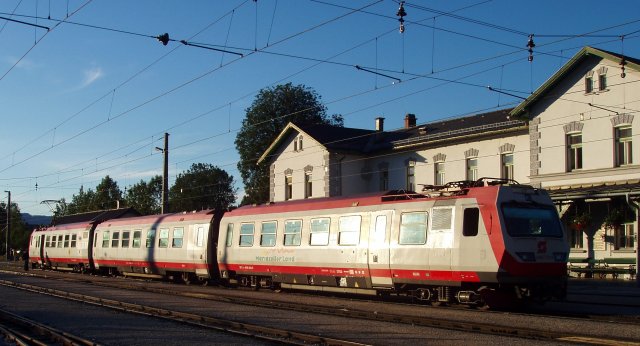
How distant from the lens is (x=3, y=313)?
17812 millimetres

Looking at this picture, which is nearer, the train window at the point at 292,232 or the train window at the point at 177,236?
the train window at the point at 292,232

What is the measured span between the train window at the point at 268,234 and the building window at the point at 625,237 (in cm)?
1590

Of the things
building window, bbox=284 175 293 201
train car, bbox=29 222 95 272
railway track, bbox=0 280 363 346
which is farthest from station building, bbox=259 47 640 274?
railway track, bbox=0 280 363 346

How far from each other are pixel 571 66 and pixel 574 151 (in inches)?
149

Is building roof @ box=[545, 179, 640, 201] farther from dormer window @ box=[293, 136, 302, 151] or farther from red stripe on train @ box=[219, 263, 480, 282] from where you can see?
dormer window @ box=[293, 136, 302, 151]

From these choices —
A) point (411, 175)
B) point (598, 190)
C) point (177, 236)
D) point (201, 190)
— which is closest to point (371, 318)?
point (177, 236)

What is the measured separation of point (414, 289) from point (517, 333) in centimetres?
565

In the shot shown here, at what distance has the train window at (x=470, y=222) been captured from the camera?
16203mm

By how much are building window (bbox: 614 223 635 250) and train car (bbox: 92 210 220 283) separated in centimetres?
1683

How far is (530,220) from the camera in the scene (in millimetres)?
16406

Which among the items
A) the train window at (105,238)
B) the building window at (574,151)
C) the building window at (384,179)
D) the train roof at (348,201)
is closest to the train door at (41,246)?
the train window at (105,238)

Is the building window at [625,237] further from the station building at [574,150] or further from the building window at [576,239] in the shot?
the building window at [576,239]

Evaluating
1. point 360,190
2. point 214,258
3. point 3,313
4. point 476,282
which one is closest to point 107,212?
point 360,190

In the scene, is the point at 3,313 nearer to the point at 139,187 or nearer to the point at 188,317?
the point at 188,317
